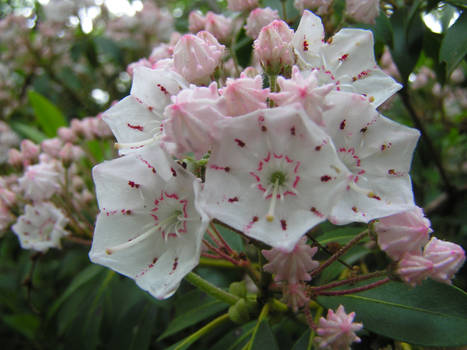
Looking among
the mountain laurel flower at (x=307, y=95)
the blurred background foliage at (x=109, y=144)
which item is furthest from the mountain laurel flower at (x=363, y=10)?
the mountain laurel flower at (x=307, y=95)

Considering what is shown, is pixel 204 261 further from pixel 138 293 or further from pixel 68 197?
pixel 68 197

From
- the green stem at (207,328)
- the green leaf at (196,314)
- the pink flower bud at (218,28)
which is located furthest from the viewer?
the pink flower bud at (218,28)

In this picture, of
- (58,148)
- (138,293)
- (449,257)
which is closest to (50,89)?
(58,148)

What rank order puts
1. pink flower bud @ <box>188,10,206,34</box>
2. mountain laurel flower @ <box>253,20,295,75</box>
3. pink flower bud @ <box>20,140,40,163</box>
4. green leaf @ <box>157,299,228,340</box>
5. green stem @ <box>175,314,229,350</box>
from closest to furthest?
mountain laurel flower @ <box>253,20,295,75</box> → green stem @ <box>175,314,229,350</box> → green leaf @ <box>157,299,228,340</box> → pink flower bud @ <box>188,10,206,34</box> → pink flower bud @ <box>20,140,40,163</box>

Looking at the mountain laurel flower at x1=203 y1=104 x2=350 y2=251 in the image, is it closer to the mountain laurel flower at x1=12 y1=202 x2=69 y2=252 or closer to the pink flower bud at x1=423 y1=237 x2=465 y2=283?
the pink flower bud at x1=423 y1=237 x2=465 y2=283

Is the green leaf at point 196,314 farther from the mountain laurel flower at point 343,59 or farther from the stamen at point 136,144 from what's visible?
the mountain laurel flower at point 343,59

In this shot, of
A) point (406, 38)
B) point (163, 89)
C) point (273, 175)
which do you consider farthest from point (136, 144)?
point (406, 38)

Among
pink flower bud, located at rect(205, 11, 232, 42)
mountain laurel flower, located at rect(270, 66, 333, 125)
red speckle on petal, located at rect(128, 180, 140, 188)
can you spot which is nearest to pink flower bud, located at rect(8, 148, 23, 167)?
pink flower bud, located at rect(205, 11, 232, 42)
